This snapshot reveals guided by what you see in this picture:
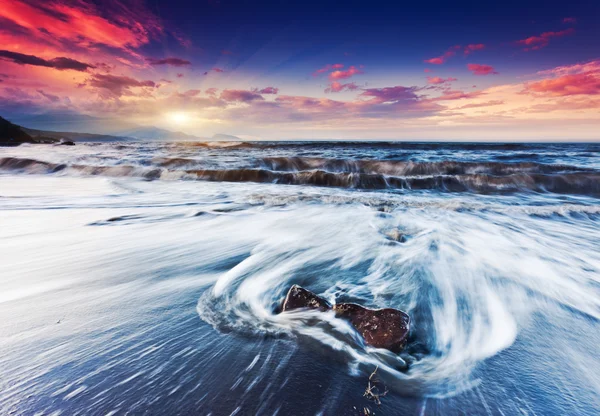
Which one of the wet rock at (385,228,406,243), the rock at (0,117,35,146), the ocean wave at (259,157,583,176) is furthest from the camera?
the rock at (0,117,35,146)

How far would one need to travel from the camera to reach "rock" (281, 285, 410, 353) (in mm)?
2035

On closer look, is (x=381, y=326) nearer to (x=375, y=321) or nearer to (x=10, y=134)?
(x=375, y=321)

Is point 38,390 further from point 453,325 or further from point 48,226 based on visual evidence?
point 48,226

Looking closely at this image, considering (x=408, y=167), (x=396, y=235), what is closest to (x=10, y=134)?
(x=408, y=167)

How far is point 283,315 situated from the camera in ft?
8.10

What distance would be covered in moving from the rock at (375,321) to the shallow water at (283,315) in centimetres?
9

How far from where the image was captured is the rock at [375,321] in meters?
2.04

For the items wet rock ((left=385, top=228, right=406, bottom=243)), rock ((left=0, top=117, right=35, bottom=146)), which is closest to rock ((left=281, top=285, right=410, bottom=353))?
wet rock ((left=385, top=228, right=406, bottom=243))

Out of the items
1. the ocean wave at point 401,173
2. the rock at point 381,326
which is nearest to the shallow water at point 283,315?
the rock at point 381,326

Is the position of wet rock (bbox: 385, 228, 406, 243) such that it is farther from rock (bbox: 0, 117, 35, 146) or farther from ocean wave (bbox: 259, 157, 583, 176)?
rock (bbox: 0, 117, 35, 146)

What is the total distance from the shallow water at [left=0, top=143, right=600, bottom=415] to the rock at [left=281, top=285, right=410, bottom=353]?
0.31ft

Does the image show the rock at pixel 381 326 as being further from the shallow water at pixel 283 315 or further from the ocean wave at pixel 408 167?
the ocean wave at pixel 408 167

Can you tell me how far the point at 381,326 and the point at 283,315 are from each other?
84 centimetres

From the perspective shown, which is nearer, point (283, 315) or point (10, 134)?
point (283, 315)
